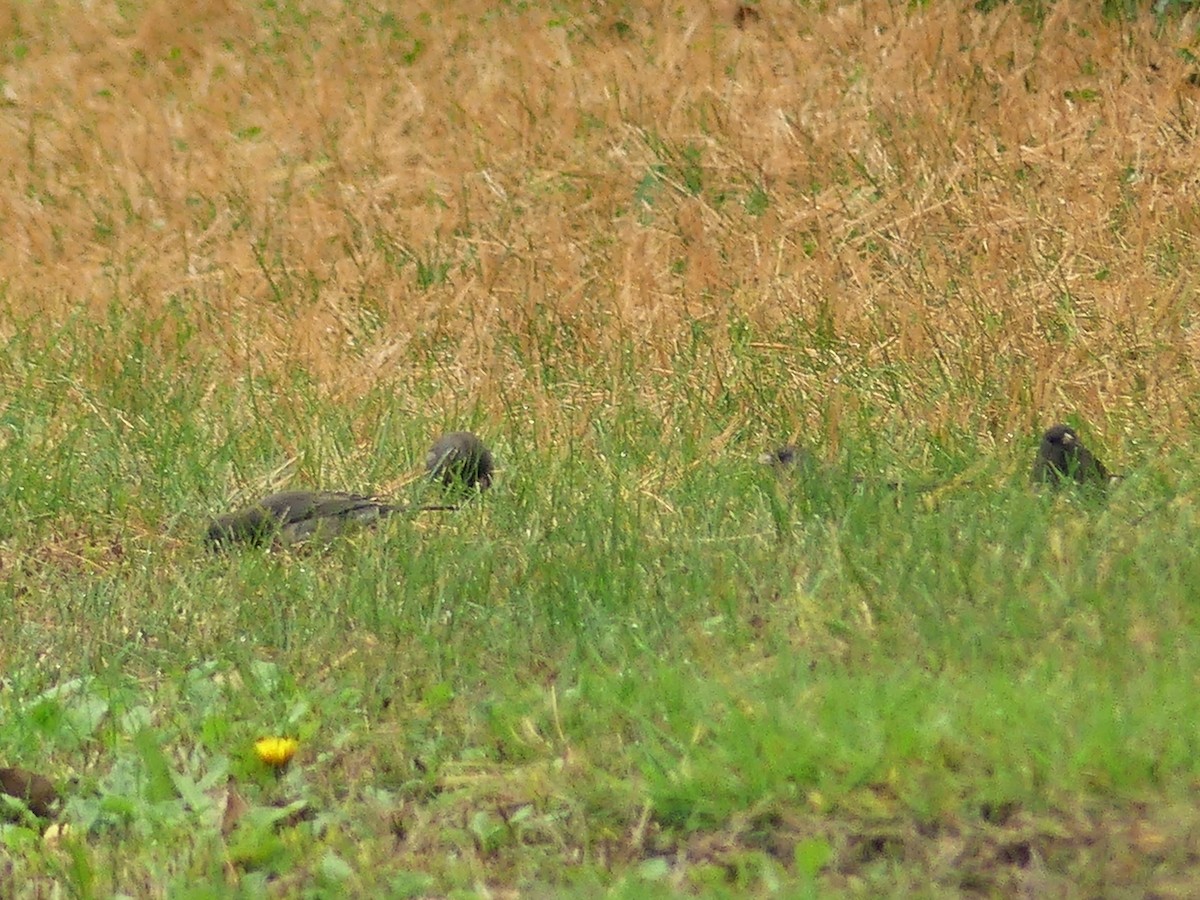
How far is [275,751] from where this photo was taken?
12.1 feet

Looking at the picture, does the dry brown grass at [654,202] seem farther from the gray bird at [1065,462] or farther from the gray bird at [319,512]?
the gray bird at [319,512]

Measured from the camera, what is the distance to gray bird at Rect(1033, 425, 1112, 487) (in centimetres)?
496

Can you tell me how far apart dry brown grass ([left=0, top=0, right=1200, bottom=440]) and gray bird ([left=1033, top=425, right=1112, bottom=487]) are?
53cm

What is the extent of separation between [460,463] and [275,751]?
201cm

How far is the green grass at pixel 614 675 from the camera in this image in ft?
10.4

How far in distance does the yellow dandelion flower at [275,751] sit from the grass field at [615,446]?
6cm

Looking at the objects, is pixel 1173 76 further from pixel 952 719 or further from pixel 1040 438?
pixel 952 719

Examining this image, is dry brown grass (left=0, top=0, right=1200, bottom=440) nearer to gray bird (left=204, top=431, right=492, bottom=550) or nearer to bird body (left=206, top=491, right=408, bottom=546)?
gray bird (left=204, top=431, right=492, bottom=550)

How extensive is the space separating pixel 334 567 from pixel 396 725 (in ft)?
3.74

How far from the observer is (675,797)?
129 inches

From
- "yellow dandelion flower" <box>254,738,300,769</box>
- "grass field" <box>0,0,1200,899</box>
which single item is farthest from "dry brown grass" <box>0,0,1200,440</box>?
"yellow dandelion flower" <box>254,738,300,769</box>

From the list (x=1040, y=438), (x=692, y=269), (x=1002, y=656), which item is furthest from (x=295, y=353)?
(x=1002, y=656)

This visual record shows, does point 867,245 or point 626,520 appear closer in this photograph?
point 626,520

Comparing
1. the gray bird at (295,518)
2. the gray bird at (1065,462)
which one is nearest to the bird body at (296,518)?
the gray bird at (295,518)
